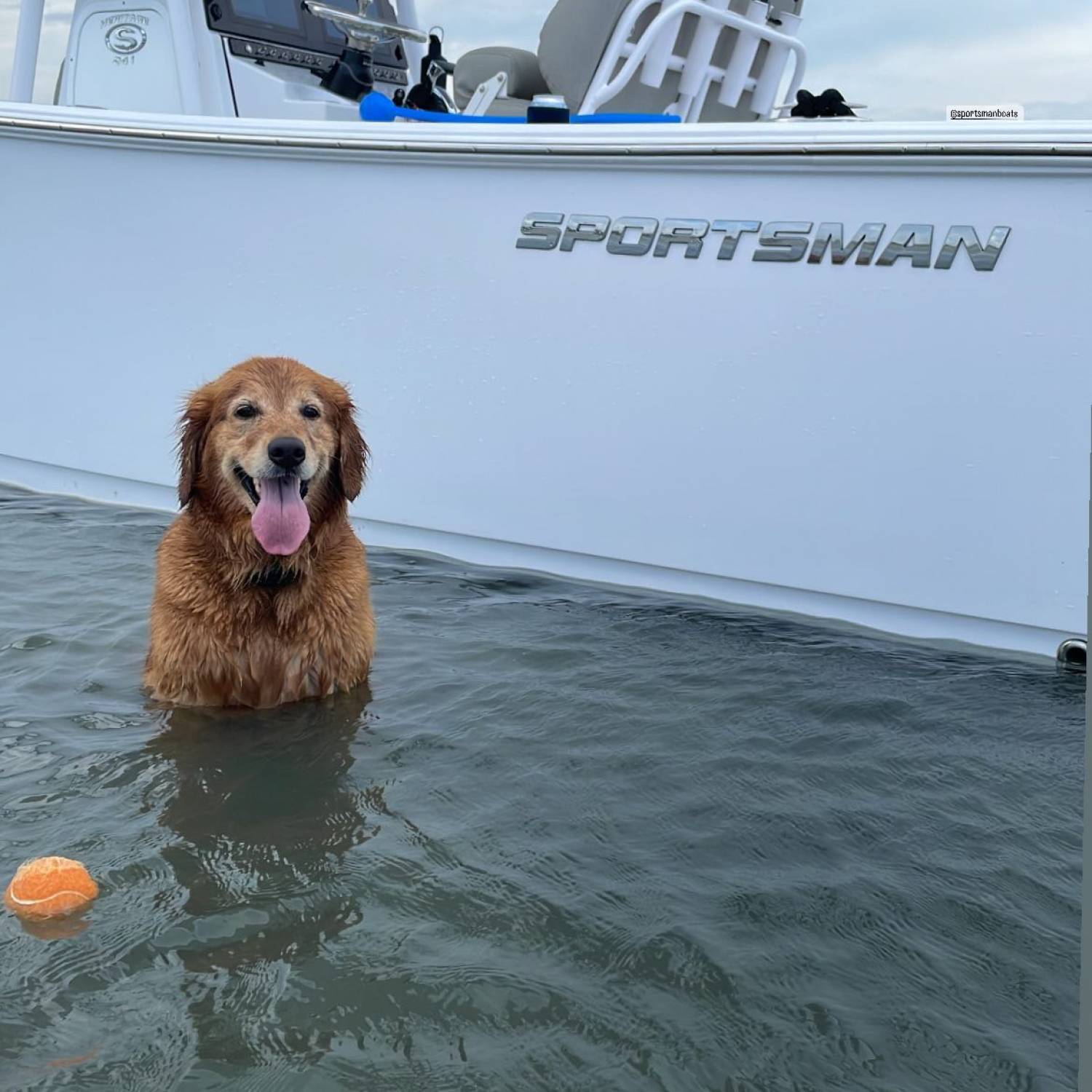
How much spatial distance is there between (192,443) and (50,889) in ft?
6.15

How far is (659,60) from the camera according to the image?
20.7 feet

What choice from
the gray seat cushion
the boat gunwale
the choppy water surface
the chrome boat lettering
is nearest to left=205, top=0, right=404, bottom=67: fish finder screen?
the gray seat cushion

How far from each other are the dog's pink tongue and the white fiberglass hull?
1639 millimetres

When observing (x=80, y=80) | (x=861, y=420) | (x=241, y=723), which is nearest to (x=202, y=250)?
(x=80, y=80)

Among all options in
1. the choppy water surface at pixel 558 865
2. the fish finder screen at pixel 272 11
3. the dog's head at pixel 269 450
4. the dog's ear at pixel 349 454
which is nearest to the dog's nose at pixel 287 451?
the dog's head at pixel 269 450

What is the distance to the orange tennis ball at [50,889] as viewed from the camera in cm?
290

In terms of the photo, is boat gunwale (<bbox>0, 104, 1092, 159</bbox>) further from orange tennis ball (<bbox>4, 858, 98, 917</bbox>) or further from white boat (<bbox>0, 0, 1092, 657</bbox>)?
orange tennis ball (<bbox>4, 858, 98, 917</bbox>)

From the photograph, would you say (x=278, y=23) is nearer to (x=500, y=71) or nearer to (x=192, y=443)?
(x=500, y=71)

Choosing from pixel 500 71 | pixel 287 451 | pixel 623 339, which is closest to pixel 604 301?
pixel 623 339

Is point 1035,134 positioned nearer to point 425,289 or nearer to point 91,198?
point 425,289

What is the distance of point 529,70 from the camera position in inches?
283

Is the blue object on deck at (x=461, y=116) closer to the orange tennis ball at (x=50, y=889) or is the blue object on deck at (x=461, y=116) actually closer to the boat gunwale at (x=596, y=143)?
the boat gunwale at (x=596, y=143)

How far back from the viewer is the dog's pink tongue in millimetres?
4242

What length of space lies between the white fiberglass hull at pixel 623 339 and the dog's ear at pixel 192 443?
1641 millimetres
